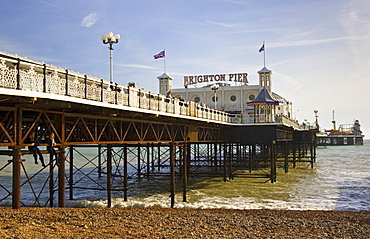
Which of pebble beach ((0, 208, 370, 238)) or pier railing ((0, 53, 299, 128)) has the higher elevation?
pier railing ((0, 53, 299, 128))

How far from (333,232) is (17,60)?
11900mm

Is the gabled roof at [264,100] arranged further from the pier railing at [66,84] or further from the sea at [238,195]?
the pier railing at [66,84]

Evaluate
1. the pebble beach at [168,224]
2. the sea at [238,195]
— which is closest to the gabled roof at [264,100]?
the sea at [238,195]

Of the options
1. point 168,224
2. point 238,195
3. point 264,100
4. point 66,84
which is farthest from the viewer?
point 264,100

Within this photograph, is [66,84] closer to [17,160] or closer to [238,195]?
[17,160]

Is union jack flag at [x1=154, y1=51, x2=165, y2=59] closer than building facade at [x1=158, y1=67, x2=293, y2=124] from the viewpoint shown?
Yes

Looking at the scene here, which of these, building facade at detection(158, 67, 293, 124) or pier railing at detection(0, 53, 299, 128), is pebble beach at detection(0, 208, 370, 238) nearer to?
pier railing at detection(0, 53, 299, 128)

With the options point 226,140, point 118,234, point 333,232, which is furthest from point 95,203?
point 226,140

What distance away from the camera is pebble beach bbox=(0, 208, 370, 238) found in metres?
11.9

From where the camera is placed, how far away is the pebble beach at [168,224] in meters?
11.9

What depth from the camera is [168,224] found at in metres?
13.7

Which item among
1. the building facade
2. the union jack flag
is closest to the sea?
the union jack flag

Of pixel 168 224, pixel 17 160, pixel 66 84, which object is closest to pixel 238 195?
pixel 168 224

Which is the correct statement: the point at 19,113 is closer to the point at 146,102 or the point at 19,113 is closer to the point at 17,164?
the point at 17,164
